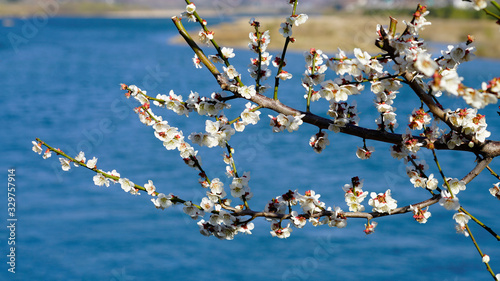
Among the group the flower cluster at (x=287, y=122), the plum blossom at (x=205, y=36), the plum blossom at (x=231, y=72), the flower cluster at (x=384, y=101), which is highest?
the plum blossom at (x=205, y=36)

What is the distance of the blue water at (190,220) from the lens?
11.3 metres

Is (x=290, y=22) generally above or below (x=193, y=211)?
above

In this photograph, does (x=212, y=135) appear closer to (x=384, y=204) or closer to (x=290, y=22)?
(x=290, y=22)

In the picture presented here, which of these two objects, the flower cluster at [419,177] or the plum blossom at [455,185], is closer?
the plum blossom at [455,185]

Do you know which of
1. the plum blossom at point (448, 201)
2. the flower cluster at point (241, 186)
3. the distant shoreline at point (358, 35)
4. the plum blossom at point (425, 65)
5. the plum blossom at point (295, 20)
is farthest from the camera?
the distant shoreline at point (358, 35)

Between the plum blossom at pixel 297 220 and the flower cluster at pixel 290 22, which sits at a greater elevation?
the flower cluster at pixel 290 22

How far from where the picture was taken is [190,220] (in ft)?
45.1

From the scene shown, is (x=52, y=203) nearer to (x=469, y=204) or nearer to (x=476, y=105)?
(x=469, y=204)

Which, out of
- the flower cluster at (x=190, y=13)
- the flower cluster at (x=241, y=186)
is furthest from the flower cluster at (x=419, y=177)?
the flower cluster at (x=190, y=13)

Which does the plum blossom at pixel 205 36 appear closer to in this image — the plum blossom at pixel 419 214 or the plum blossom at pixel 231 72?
the plum blossom at pixel 231 72

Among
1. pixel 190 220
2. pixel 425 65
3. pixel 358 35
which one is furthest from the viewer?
pixel 358 35

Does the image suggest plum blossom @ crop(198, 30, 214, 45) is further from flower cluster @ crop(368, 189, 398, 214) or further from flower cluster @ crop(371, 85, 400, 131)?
flower cluster @ crop(368, 189, 398, 214)

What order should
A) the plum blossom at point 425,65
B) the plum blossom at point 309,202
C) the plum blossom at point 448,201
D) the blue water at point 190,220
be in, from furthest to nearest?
the blue water at point 190,220 → the plum blossom at point 309,202 → the plum blossom at point 448,201 → the plum blossom at point 425,65

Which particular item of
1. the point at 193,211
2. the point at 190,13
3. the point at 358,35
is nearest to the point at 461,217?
the point at 193,211
